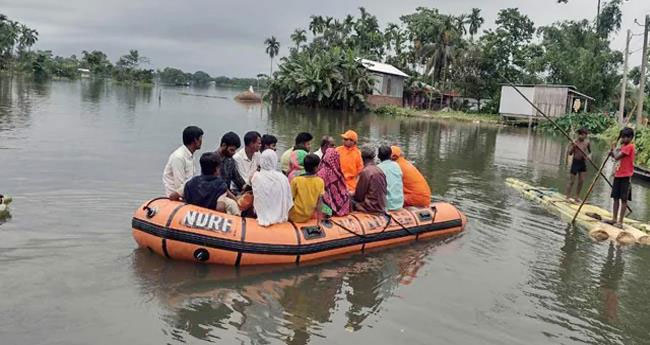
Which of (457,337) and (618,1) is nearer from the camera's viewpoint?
(457,337)

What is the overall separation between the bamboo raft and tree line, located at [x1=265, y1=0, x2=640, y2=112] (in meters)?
35.9

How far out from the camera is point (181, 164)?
284 inches

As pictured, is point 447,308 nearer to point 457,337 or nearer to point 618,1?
point 457,337

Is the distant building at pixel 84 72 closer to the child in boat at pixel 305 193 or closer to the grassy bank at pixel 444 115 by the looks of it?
the grassy bank at pixel 444 115

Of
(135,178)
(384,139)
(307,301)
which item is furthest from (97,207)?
(384,139)

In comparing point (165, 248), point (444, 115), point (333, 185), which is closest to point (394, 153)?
point (333, 185)

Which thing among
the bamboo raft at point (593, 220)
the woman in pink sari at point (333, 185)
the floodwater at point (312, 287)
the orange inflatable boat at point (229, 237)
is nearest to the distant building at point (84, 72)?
the floodwater at point (312, 287)

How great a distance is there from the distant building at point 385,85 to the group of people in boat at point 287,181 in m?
41.2

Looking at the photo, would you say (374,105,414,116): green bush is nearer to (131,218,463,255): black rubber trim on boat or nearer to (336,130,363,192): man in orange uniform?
(336,130,363,192): man in orange uniform

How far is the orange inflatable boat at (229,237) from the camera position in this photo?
6.70m

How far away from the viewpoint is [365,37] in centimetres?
6500

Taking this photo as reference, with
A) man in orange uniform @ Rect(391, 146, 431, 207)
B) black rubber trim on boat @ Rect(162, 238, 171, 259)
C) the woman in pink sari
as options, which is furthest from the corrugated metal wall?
black rubber trim on boat @ Rect(162, 238, 171, 259)

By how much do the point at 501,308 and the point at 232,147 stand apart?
3972 millimetres

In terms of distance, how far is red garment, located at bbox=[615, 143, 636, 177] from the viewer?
9.49m
